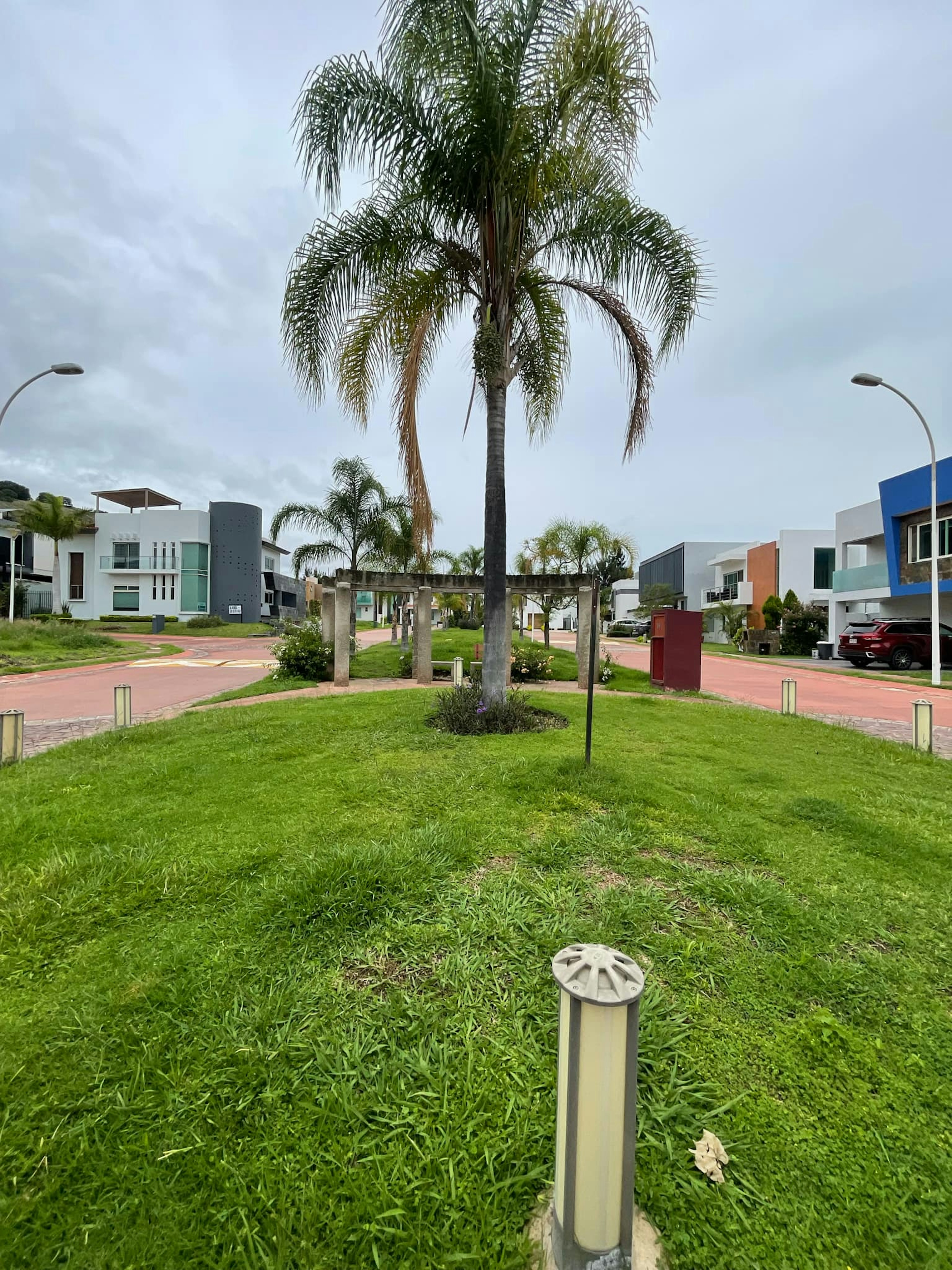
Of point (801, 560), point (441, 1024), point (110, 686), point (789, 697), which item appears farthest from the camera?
point (801, 560)

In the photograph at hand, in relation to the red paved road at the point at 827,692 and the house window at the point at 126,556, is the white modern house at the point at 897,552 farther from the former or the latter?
the house window at the point at 126,556

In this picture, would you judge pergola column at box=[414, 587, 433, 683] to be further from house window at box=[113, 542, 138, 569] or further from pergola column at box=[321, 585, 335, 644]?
house window at box=[113, 542, 138, 569]

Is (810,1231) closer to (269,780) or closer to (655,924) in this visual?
(655,924)

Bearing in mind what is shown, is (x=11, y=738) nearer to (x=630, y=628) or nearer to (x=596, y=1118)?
(x=596, y=1118)

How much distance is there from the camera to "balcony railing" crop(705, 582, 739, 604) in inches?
1870

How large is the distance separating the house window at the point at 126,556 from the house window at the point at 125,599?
1.71 m

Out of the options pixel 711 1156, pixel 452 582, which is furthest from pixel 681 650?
pixel 711 1156

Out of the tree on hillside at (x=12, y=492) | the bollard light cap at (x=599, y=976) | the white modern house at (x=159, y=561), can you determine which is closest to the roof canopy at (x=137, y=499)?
the white modern house at (x=159, y=561)

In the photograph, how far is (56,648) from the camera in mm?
Answer: 22734

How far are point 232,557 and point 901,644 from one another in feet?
146

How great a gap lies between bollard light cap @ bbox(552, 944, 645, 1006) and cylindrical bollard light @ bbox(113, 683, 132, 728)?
8.04m

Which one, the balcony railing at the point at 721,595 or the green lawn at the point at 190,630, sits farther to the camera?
the balcony railing at the point at 721,595

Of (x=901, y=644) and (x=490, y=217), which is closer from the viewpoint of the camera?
(x=490, y=217)

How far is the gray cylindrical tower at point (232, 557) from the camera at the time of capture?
4669cm
